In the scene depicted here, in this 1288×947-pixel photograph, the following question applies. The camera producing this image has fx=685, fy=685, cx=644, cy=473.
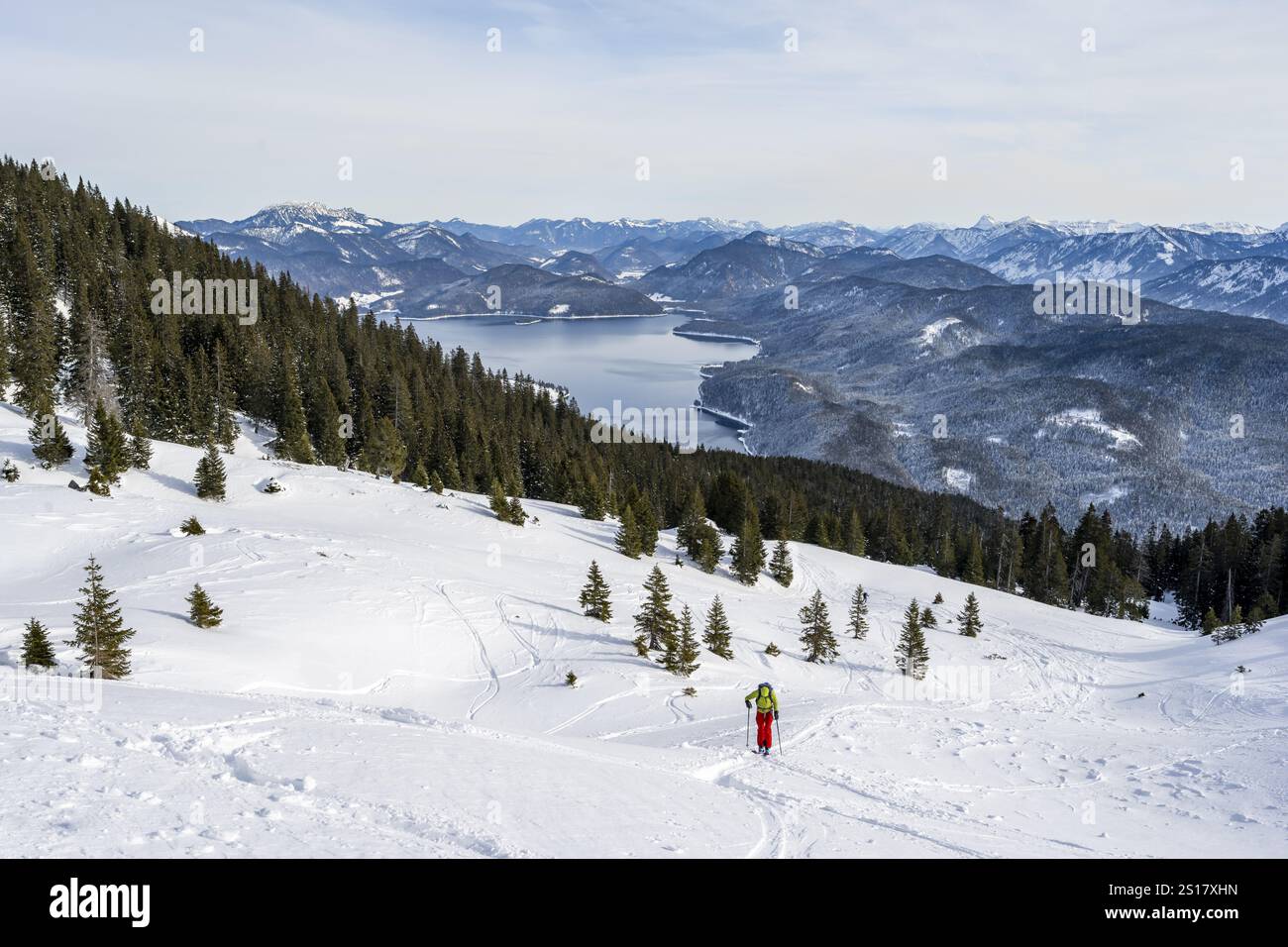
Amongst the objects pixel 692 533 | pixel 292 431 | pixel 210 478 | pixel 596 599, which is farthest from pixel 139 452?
pixel 692 533

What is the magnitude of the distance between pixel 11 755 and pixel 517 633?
781 inches

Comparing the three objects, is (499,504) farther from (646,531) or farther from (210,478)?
(210,478)

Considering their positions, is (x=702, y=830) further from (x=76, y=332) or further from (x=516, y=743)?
(x=76, y=332)

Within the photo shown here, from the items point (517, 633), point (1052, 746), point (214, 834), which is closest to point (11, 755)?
point (214, 834)

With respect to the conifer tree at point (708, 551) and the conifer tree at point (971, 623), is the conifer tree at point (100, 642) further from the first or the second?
the conifer tree at point (971, 623)

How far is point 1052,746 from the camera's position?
20094mm

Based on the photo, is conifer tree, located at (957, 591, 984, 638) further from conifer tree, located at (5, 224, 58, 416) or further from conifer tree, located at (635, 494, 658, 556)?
conifer tree, located at (5, 224, 58, 416)

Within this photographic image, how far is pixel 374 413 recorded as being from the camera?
72.2 metres

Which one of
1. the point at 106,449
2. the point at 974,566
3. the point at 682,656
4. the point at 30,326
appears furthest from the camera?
the point at 974,566

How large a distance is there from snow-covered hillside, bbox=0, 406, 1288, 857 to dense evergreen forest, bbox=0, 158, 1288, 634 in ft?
34.4

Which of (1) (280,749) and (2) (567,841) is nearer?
(2) (567,841)

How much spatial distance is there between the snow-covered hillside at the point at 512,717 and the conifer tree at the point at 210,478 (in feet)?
4.42

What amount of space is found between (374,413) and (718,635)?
5388cm

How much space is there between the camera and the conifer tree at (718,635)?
31.0 metres
